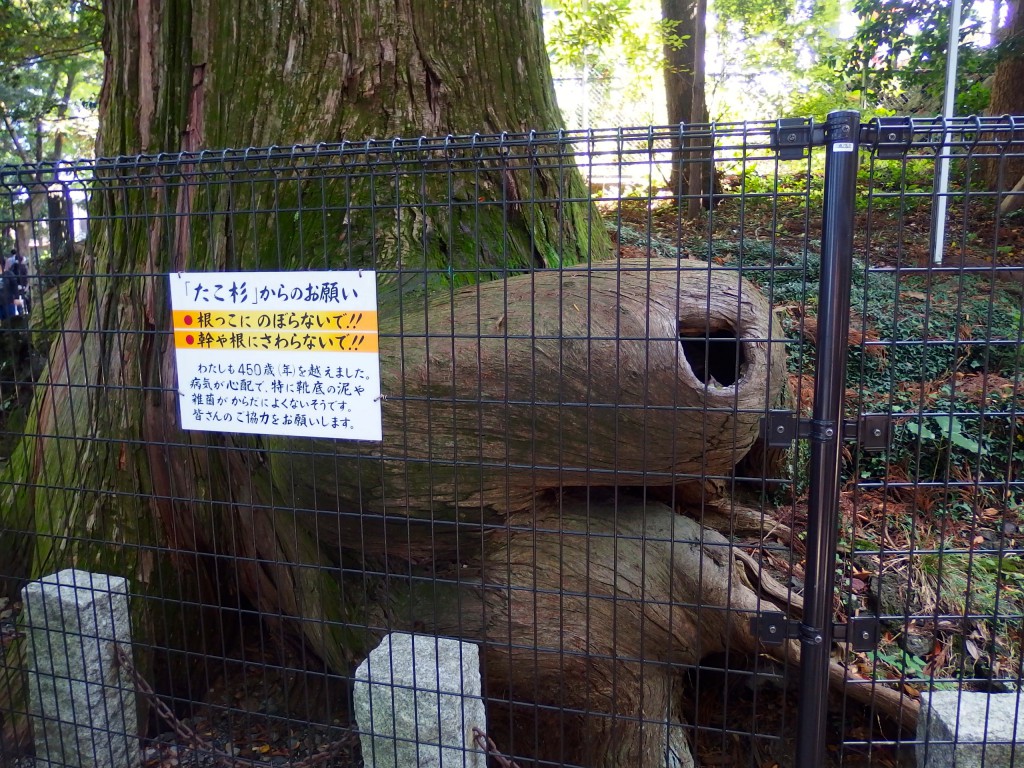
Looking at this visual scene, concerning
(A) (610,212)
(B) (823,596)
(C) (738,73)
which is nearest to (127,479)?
(B) (823,596)

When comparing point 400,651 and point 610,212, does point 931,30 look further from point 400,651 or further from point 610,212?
point 400,651

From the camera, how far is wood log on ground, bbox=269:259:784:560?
90.0 inches

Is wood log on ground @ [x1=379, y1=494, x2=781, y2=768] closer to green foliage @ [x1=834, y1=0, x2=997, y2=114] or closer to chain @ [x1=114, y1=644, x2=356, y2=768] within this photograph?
chain @ [x1=114, y1=644, x2=356, y2=768]

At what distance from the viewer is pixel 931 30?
25.8 ft

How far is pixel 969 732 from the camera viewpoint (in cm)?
205

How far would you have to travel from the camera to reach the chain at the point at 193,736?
8.66 ft

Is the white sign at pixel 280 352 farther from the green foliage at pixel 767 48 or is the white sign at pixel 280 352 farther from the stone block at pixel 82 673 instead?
the green foliage at pixel 767 48

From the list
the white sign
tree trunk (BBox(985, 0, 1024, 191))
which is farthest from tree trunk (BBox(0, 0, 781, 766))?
tree trunk (BBox(985, 0, 1024, 191))

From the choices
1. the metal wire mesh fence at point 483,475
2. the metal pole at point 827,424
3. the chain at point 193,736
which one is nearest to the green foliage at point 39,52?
the metal wire mesh fence at point 483,475

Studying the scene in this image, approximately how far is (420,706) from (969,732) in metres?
1.57

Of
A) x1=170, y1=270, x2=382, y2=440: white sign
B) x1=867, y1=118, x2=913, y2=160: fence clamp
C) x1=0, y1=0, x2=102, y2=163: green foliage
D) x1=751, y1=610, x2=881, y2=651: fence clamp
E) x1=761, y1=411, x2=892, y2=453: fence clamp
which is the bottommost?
x1=751, y1=610, x2=881, y2=651: fence clamp

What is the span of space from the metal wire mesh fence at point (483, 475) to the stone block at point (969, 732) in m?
0.02

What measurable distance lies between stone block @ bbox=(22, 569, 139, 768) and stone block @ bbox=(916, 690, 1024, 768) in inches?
108

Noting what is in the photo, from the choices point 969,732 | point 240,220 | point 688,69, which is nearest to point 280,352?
point 240,220
